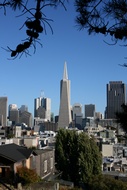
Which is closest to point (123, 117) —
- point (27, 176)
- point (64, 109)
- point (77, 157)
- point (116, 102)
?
point (27, 176)

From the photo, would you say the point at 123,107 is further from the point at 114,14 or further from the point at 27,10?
the point at 27,10

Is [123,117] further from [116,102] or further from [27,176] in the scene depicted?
[116,102]

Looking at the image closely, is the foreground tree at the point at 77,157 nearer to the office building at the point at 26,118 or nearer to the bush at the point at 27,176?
the bush at the point at 27,176

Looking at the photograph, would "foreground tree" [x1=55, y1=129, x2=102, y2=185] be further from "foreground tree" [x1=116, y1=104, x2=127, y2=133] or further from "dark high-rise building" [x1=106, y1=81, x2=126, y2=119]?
"foreground tree" [x1=116, y1=104, x2=127, y2=133]

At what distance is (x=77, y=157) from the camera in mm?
26547

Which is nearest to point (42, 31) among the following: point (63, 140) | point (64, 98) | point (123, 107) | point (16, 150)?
point (123, 107)

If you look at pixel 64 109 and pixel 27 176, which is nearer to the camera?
pixel 27 176

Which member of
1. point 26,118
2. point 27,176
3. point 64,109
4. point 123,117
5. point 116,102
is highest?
point 64,109

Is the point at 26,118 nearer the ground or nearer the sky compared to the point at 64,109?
nearer the ground

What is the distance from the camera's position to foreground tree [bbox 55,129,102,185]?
25547mm

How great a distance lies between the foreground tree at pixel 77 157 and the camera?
2555 centimetres

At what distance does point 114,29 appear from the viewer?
14.3 feet

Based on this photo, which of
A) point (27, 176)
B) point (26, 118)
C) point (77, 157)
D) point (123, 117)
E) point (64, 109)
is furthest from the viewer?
point (26, 118)

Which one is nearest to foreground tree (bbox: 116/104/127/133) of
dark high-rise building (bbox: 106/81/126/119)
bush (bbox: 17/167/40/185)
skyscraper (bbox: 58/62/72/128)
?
dark high-rise building (bbox: 106/81/126/119)
